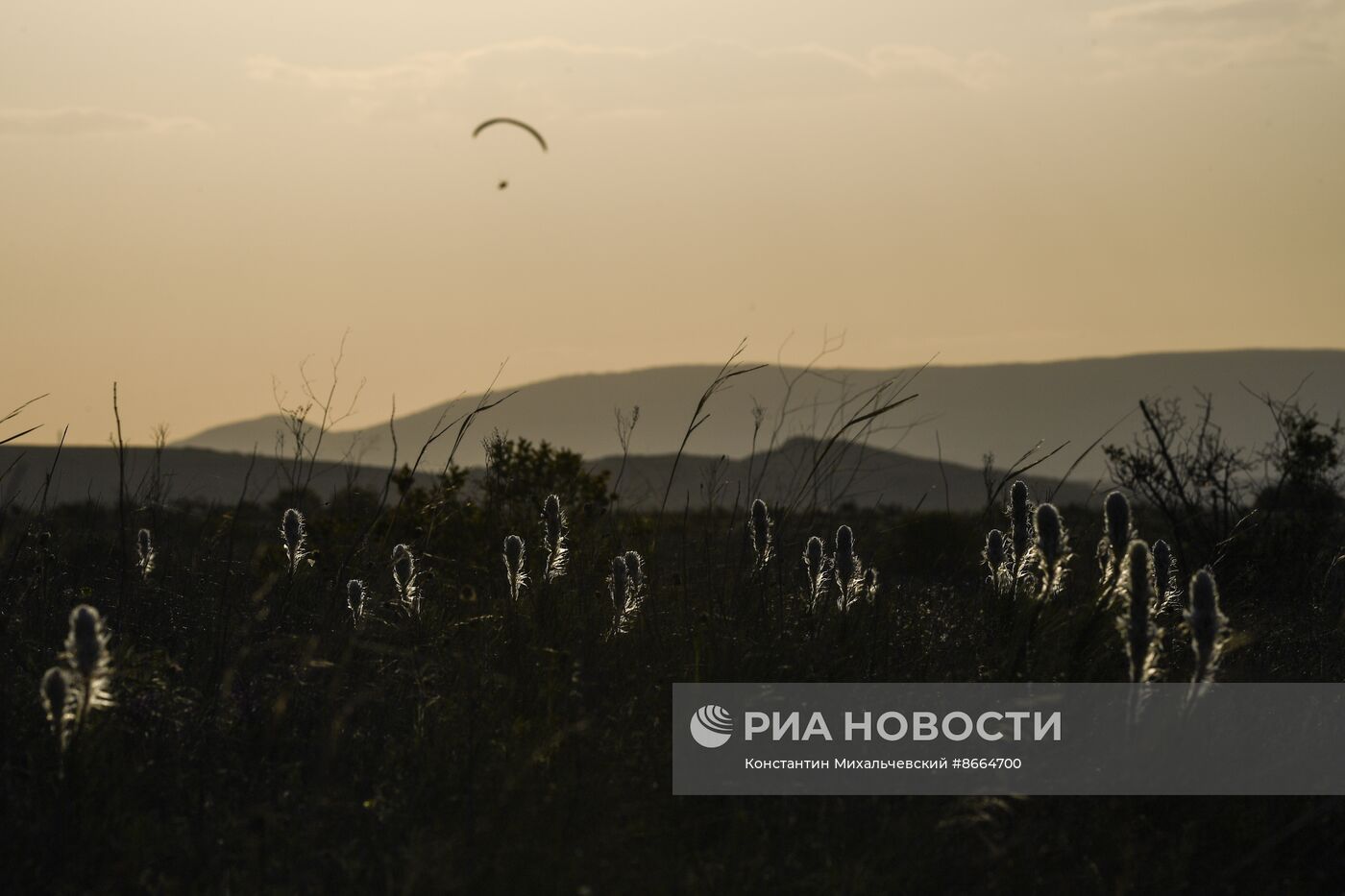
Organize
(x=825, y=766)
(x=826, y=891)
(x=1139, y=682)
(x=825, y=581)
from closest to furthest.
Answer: (x=826, y=891) < (x=1139, y=682) < (x=825, y=766) < (x=825, y=581)

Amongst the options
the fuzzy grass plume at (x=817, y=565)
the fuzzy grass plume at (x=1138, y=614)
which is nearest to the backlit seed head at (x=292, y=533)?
the fuzzy grass plume at (x=817, y=565)

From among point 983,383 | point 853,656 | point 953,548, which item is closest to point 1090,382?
point 983,383

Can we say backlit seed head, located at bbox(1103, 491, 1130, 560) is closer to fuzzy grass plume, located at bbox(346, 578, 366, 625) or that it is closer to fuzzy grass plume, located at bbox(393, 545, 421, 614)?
fuzzy grass plume, located at bbox(393, 545, 421, 614)

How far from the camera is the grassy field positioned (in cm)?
395

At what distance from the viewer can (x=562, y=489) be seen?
1400 cm

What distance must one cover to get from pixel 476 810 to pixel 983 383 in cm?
18056

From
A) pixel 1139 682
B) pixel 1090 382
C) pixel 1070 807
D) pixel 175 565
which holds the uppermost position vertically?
pixel 1090 382

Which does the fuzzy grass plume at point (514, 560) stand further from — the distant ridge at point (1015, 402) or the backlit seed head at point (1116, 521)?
the distant ridge at point (1015, 402)

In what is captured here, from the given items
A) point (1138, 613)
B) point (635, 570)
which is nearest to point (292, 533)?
point (635, 570)

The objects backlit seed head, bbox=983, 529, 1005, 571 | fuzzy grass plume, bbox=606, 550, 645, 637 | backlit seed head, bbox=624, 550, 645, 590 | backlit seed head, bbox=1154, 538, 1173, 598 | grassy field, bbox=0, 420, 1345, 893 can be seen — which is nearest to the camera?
grassy field, bbox=0, 420, 1345, 893

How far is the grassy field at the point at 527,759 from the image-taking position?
13.0ft

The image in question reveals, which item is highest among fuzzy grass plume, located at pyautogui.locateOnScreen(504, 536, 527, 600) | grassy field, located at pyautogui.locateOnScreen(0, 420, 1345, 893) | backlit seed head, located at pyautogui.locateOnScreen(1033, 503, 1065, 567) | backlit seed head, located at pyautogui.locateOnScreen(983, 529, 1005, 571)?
backlit seed head, located at pyautogui.locateOnScreen(983, 529, 1005, 571)

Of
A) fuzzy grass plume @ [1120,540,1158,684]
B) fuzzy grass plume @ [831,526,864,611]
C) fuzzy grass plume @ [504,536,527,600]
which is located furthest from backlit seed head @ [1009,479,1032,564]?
fuzzy grass plume @ [504,536,527,600]

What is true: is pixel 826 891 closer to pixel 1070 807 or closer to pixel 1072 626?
pixel 1070 807
